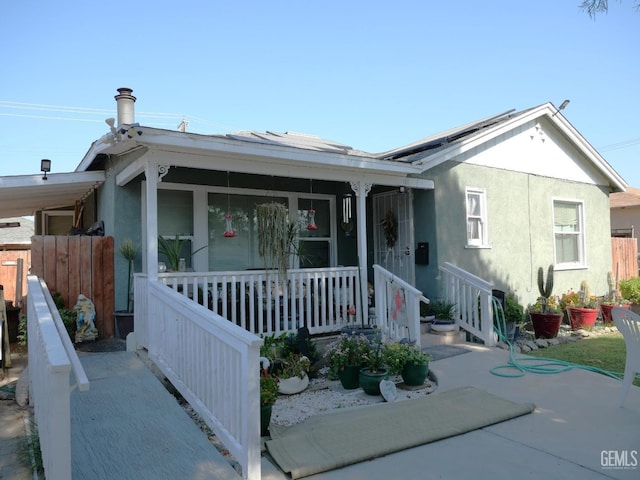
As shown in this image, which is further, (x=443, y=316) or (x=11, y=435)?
(x=443, y=316)

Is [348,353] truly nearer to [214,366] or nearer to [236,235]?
[214,366]

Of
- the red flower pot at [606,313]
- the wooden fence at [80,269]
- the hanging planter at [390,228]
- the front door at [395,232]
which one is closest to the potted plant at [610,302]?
the red flower pot at [606,313]

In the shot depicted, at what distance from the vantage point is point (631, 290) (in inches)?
421

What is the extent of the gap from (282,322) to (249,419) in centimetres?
329

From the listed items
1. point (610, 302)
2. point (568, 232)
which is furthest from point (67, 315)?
point (610, 302)

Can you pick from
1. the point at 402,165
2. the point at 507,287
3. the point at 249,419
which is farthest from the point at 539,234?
the point at 249,419

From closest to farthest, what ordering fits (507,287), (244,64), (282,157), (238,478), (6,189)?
1. (238,478)
2. (282,157)
3. (6,189)
4. (507,287)
5. (244,64)

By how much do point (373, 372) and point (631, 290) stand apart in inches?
360

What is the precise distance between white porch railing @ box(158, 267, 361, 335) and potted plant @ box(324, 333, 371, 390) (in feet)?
3.66

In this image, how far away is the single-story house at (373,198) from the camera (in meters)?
5.80

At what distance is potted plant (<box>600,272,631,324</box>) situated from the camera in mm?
9664

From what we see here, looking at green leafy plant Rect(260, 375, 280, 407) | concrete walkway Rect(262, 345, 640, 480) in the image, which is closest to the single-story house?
green leafy plant Rect(260, 375, 280, 407)

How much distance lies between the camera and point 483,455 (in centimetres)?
327

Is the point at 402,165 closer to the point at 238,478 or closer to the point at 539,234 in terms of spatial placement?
the point at 539,234
